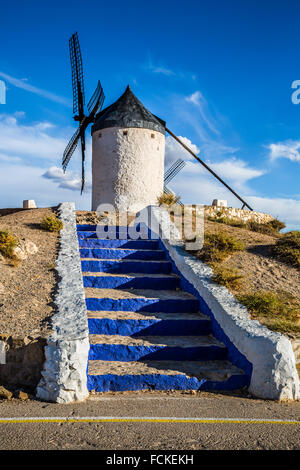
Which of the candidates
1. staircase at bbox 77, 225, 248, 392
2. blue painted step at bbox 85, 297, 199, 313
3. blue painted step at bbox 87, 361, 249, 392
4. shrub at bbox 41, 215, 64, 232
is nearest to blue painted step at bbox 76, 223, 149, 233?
shrub at bbox 41, 215, 64, 232

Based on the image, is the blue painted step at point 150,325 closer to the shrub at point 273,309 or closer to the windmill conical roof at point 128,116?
the shrub at point 273,309

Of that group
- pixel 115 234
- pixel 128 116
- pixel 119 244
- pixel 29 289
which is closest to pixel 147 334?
pixel 29 289

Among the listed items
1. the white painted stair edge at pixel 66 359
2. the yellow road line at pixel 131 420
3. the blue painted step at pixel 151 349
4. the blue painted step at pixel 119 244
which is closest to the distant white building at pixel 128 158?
the blue painted step at pixel 119 244

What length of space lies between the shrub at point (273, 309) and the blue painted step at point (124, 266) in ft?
6.66

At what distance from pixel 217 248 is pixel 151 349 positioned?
3248 millimetres

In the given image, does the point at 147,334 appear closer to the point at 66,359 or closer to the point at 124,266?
the point at 66,359

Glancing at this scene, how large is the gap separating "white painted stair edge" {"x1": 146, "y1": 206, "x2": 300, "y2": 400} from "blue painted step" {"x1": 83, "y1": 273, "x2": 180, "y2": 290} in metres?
0.68

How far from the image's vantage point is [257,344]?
4.75m

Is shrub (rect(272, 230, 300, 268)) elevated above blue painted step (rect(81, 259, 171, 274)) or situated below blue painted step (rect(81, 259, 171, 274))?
above

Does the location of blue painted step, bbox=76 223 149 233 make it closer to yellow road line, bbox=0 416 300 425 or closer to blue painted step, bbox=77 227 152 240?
blue painted step, bbox=77 227 152 240

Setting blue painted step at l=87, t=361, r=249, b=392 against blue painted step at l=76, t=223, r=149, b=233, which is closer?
blue painted step at l=87, t=361, r=249, b=392

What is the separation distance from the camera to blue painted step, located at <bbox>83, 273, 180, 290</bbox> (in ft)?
23.1

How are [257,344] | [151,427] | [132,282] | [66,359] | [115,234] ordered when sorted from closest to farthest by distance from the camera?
[151,427] < [66,359] < [257,344] < [132,282] < [115,234]
